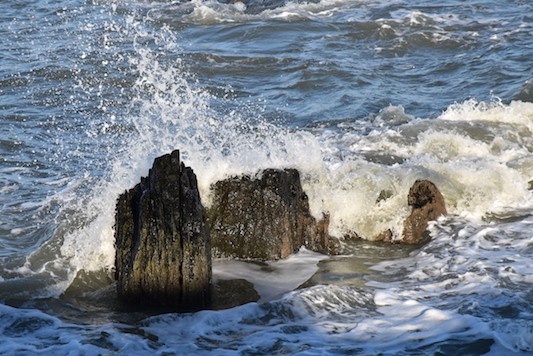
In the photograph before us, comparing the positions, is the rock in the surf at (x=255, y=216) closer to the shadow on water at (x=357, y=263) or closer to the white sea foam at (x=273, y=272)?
the white sea foam at (x=273, y=272)

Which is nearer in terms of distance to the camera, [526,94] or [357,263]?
[357,263]

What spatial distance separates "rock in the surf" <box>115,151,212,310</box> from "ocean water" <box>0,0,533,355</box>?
0.19m

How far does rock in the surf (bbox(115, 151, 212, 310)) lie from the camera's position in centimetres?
687

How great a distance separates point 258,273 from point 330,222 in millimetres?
1408

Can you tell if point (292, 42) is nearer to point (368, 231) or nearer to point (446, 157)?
point (446, 157)

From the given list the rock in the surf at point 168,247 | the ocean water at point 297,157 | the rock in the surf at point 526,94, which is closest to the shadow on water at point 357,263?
the ocean water at point 297,157

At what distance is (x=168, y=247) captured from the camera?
686 cm

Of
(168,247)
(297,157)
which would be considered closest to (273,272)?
(168,247)

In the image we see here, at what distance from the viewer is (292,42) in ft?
60.4

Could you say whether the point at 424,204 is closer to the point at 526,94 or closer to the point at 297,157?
the point at 297,157

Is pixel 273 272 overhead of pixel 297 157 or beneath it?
beneath

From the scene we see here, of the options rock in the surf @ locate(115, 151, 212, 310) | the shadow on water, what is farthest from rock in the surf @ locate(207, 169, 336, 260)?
rock in the surf @ locate(115, 151, 212, 310)

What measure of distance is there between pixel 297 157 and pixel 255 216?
99cm

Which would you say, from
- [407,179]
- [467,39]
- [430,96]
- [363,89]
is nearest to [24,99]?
[363,89]
